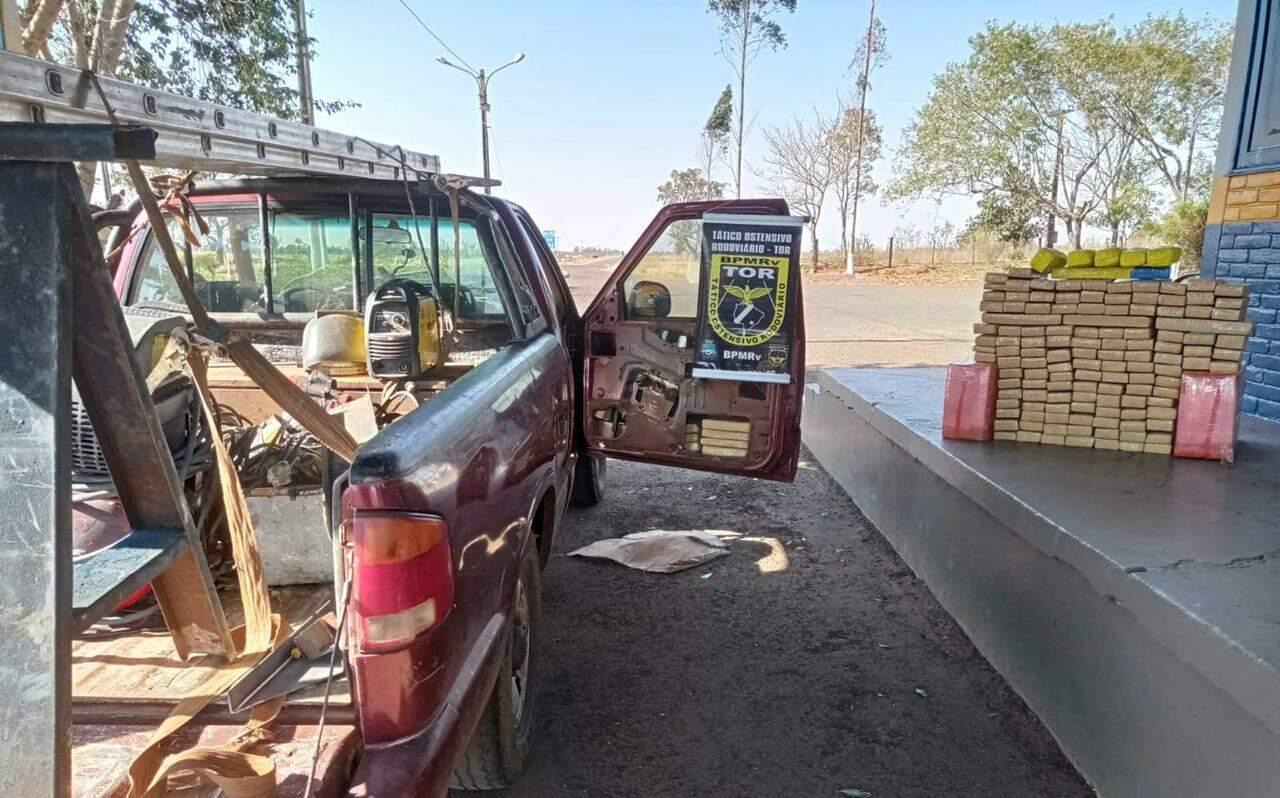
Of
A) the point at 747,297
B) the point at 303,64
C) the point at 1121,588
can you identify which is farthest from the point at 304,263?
the point at 303,64

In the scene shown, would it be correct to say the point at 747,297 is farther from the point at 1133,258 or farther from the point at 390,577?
the point at 390,577

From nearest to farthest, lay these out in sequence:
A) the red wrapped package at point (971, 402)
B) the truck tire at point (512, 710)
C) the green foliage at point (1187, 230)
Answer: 1. the truck tire at point (512, 710)
2. the red wrapped package at point (971, 402)
3. the green foliage at point (1187, 230)

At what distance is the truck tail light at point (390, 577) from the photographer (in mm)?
1660

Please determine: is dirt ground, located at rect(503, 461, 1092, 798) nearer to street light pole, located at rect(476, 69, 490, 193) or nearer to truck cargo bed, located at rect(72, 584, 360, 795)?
truck cargo bed, located at rect(72, 584, 360, 795)

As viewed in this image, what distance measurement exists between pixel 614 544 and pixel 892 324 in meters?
13.4

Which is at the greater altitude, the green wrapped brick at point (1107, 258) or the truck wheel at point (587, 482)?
the green wrapped brick at point (1107, 258)

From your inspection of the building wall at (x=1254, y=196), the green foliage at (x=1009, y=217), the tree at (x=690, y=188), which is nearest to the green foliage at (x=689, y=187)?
the tree at (x=690, y=188)

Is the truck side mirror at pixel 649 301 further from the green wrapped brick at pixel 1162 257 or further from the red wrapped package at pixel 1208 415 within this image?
the red wrapped package at pixel 1208 415

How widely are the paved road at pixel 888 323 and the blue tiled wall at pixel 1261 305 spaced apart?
6224 mm

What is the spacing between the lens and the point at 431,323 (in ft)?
10.6

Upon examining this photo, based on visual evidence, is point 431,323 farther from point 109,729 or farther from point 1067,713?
point 1067,713

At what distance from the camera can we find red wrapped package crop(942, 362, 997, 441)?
13.3 ft

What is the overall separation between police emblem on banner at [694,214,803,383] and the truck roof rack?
4.35 feet

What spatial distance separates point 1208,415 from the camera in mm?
3740
